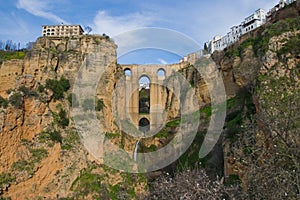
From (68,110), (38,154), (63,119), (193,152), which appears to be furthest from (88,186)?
(193,152)

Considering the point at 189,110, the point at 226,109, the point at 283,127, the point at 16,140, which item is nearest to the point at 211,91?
the point at 189,110

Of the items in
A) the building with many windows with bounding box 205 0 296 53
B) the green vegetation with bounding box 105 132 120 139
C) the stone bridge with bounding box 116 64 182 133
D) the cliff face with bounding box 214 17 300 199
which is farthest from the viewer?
the building with many windows with bounding box 205 0 296 53

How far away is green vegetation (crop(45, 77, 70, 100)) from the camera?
2344 cm

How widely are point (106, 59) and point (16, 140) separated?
1081cm

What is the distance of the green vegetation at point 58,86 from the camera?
923 inches

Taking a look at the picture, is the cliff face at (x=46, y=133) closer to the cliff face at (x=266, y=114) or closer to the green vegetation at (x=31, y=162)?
the green vegetation at (x=31, y=162)

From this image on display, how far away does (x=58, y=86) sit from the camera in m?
23.9

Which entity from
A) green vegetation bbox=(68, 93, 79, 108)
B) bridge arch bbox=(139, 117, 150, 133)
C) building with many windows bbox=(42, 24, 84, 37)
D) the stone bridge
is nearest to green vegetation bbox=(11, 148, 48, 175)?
green vegetation bbox=(68, 93, 79, 108)

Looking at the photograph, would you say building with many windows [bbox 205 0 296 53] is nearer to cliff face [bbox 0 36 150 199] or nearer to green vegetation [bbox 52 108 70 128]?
cliff face [bbox 0 36 150 199]

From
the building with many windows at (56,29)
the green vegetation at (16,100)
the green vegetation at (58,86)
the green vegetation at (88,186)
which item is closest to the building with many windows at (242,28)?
the building with many windows at (56,29)

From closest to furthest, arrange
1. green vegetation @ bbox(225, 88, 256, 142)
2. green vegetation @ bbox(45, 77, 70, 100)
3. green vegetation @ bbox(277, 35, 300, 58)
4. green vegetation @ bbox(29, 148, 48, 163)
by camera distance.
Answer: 1. green vegetation @ bbox(277, 35, 300, 58)
2. green vegetation @ bbox(225, 88, 256, 142)
3. green vegetation @ bbox(29, 148, 48, 163)
4. green vegetation @ bbox(45, 77, 70, 100)

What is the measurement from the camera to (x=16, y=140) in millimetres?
19625

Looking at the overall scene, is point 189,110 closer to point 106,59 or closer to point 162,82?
point 162,82

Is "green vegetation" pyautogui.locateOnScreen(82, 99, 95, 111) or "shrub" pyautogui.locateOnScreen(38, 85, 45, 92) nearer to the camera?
"shrub" pyautogui.locateOnScreen(38, 85, 45, 92)
